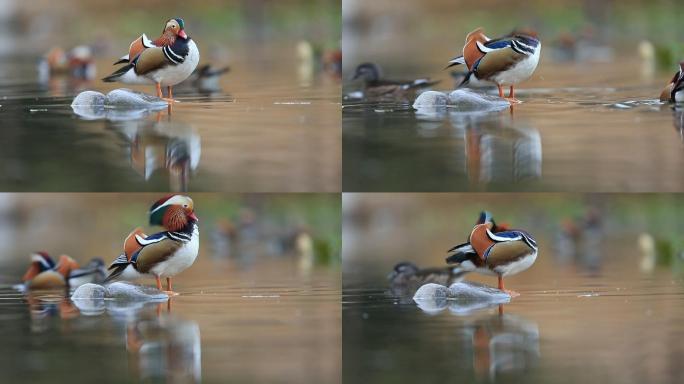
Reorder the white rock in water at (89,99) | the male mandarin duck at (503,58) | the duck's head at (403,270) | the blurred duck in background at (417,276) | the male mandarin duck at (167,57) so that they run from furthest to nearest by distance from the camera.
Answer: the white rock in water at (89,99), the duck's head at (403,270), the blurred duck in background at (417,276), the male mandarin duck at (167,57), the male mandarin duck at (503,58)

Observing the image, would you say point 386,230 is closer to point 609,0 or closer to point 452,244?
point 452,244

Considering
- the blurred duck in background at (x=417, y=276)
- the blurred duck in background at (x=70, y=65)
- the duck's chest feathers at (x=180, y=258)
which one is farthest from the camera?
the blurred duck in background at (x=70, y=65)

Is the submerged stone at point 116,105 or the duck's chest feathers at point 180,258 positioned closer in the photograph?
the duck's chest feathers at point 180,258

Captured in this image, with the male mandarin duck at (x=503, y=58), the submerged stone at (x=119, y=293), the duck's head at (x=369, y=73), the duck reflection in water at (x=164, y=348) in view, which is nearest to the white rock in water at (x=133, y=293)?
the submerged stone at (x=119, y=293)

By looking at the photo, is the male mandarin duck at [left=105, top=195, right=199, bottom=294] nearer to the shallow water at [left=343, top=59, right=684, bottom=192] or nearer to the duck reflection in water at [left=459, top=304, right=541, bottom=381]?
the shallow water at [left=343, top=59, right=684, bottom=192]

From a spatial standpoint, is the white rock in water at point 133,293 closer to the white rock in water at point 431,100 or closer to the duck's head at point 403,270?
the duck's head at point 403,270

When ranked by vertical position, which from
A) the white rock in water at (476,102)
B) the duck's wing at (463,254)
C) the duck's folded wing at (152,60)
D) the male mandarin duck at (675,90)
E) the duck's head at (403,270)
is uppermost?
the duck's folded wing at (152,60)

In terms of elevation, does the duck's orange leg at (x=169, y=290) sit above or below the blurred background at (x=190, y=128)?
below

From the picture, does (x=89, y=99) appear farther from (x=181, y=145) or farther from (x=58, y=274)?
(x=58, y=274)

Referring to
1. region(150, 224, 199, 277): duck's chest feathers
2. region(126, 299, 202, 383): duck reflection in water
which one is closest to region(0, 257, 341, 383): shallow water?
region(126, 299, 202, 383): duck reflection in water
